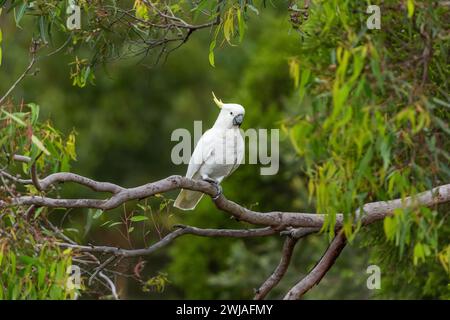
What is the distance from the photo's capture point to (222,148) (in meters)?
6.05

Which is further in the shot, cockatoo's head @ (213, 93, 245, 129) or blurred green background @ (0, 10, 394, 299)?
blurred green background @ (0, 10, 394, 299)

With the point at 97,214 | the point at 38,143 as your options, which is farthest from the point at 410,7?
the point at 97,214

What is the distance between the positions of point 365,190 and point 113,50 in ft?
7.57

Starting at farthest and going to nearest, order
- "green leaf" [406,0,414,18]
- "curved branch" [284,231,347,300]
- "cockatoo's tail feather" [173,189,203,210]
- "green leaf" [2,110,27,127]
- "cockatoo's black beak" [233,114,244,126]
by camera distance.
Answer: "cockatoo's tail feather" [173,189,203,210]
"cockatoo's black beak" [233,114,244,126]
"curved branch" [284,231,347,300]
"green leaf" [2,110,27,127]
"green leaf" [406,0,414,18]

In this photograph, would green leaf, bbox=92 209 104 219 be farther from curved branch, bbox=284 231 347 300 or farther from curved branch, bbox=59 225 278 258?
curved branch, bbox=284 231 347 300

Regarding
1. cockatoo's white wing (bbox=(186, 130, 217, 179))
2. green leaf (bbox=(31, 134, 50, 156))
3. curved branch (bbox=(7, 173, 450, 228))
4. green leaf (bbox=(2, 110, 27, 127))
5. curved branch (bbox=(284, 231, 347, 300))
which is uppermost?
cockatoo's white wing (bbox=(186, 130, 217, 179))

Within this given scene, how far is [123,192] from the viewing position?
4.62 metres

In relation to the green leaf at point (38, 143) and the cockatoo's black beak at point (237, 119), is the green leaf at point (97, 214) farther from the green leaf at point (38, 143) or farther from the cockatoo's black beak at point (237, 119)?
the cockatoo's black beak at point (237, 119)

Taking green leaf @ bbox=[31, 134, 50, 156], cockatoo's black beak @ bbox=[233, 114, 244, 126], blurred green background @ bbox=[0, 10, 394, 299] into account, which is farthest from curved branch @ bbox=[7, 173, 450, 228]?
blurred green background @ bbox=[0, 10, 394, 299]

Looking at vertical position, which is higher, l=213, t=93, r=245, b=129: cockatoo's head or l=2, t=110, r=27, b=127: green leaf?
l=213, t=93, r=245, b=129: cockatoo's head

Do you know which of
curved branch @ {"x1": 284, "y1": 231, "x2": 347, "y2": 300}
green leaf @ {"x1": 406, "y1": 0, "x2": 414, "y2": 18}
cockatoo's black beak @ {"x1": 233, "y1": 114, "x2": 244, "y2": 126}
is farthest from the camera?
cockatoo's black beak @ {"x1": 233, "y1": 114, "x2": 244, "y2": 126}

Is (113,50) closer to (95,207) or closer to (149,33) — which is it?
(149,33)

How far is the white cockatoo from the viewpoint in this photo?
19.9 feet
